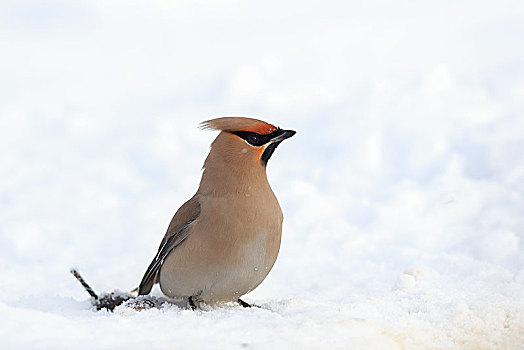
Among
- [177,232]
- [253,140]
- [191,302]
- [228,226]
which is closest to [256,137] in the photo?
[253,140]

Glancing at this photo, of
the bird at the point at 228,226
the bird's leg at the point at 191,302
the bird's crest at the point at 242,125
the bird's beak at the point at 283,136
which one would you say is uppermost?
the bird's crest at the point at 242,125

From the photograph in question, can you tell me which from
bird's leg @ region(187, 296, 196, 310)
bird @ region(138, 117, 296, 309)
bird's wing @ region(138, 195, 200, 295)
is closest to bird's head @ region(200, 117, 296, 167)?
bird @ region(138, 117, 296, 309)

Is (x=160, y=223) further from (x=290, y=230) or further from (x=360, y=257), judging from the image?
(x=360, y=257)

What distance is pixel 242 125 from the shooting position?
9.76 feet

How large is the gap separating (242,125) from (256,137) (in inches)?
3.1

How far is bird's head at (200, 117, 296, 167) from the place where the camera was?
2.96 meters

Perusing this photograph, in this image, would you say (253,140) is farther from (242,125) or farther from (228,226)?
(228,226)

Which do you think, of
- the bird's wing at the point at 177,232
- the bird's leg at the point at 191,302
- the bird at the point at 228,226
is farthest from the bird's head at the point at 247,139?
the bird's leg at the point at 191,302

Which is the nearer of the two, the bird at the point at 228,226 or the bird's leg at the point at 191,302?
the bird at the point at 228,226

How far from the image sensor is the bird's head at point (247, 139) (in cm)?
296

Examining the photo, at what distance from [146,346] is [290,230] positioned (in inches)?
117

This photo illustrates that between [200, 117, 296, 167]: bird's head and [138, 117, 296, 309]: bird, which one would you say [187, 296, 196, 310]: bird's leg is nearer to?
[138, 117, 296, 309]: bird

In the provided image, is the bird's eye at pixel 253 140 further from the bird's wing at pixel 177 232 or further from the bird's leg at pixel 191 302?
the bird's leg at pixel 191 302

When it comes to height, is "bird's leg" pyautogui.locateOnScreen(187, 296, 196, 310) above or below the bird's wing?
below
